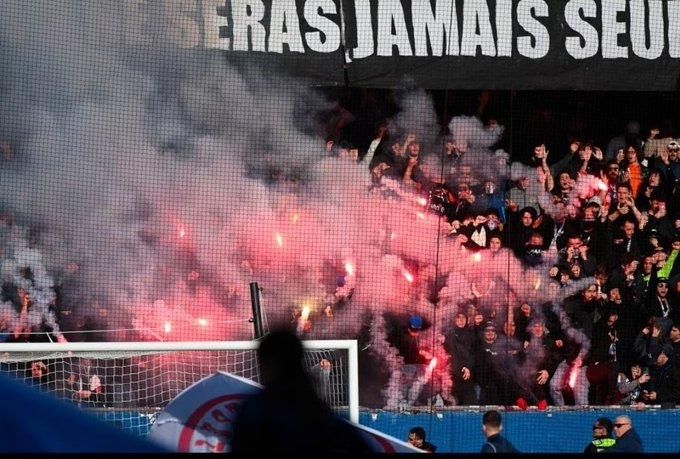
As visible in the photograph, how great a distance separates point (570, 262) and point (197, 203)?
321 centimetres

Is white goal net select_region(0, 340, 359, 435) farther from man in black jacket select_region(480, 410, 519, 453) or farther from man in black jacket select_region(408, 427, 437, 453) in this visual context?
man in black jacket select_region(480, 410, 519, 453)

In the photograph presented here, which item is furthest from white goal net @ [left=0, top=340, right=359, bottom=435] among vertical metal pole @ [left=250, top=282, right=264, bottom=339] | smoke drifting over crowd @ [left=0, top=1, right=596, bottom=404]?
smoke drifting over crowd @ [left=0, top=1, right=596, bottom=404]

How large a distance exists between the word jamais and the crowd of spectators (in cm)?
95

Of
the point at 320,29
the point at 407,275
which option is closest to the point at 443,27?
the point at 320,29

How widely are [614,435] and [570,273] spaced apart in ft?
6.44

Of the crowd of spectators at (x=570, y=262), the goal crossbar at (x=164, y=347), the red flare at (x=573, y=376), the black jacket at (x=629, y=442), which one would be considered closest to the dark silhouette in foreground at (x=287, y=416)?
the goal crossbar at (x=164, y=347)

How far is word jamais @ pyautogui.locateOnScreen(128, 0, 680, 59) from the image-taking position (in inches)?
383

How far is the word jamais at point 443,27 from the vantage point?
9719 millimetres

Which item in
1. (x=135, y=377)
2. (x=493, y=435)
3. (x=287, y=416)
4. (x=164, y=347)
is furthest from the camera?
(x=135, y=377)

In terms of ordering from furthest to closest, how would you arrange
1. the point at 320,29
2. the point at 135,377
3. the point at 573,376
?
the point at 320,29, the point at 573,376, the point at 135,377

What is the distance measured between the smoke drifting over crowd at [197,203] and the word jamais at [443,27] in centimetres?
74

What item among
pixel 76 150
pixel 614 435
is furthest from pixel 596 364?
pixel 76 150

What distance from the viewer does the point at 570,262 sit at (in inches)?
390

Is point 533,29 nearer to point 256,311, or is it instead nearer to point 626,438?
point 626,438
